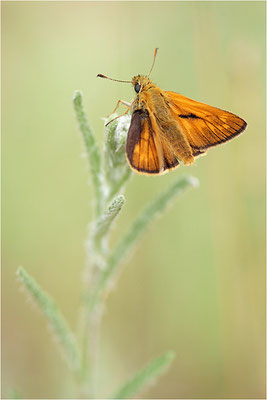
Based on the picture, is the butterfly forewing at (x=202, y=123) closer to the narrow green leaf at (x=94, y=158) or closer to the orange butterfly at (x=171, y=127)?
the orange butterfly at (x=171, y=127)

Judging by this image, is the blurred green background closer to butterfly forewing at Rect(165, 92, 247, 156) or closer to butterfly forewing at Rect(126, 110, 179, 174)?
butterfly forewing at Rect(165, 92, 247, 156)

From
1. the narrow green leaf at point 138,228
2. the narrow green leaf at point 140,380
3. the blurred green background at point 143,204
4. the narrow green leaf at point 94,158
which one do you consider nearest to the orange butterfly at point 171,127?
the narrow green leaf at point 138,228

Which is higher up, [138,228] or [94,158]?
[94,158]

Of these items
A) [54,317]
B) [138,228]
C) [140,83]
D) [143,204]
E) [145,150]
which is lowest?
[54,317]

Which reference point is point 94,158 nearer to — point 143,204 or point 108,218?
point 108,218

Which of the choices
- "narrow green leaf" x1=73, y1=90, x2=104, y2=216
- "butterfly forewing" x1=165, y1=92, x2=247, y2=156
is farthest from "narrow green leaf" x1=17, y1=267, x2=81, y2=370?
"butterfly forewing" x1=165, y1=92, x2=247, y2=156

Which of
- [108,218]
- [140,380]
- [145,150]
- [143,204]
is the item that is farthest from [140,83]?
[140,380]
